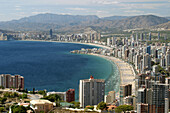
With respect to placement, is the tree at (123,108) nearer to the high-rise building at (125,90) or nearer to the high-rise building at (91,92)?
the high-rise building at (91,92)

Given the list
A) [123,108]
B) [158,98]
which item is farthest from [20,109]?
[158,98]

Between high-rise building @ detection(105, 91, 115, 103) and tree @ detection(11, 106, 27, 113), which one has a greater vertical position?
tree @ detection(11, 106, 27, 113)

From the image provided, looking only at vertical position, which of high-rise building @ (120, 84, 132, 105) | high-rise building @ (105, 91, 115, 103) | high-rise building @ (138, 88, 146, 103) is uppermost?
high-rise building @ (138, 88, 146, 103)

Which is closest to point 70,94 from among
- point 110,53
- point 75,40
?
point 110,53

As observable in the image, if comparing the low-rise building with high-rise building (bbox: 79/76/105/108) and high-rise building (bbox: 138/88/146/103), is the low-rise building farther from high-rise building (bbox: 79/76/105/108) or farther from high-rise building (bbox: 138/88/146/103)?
high-rise building (bbox: 79/76/105/108)

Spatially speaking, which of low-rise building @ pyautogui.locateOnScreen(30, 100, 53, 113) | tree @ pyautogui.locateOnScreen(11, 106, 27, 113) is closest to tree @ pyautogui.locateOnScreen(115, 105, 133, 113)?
low-rise building @ pyautogui.locateOnScreen(30, 100, 53, 113)

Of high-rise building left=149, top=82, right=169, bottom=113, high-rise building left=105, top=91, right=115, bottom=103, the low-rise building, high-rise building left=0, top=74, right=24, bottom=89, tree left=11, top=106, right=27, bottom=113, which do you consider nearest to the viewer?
tree left=11, top=106, right=27, bottom=113

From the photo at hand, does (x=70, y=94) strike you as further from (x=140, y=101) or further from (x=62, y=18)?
(x=62, y=18)

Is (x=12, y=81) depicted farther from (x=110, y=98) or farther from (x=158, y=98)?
(x=158, y=98)
